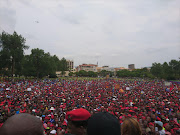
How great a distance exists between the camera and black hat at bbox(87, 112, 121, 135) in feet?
4.77

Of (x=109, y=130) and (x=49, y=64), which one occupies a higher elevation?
(x=49, y=64)

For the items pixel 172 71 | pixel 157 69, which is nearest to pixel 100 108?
pixel 172 71

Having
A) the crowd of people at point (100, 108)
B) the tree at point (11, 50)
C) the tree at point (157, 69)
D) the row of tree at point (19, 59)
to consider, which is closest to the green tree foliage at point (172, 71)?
the tree at point (157, 69)

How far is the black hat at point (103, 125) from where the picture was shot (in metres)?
1.45

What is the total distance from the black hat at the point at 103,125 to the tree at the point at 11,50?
134ft

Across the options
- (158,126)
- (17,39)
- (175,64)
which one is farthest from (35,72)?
(175,64)

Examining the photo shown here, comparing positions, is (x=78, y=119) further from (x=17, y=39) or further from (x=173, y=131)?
(x=17, y=39)

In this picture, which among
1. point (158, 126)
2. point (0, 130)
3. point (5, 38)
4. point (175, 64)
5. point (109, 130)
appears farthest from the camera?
point (175, 64)

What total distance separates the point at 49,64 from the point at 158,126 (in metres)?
41.3

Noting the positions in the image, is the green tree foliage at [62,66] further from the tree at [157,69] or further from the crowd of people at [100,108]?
the crowd of people at [100,108]

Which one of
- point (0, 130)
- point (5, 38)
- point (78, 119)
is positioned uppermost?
point (5, 38)

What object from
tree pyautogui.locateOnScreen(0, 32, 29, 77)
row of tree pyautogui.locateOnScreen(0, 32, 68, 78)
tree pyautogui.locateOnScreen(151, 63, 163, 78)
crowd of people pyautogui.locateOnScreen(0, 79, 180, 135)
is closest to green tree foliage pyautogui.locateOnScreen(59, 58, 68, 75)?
row of tree pyautogui.locateOnScreen(0, 32, 68, 78)

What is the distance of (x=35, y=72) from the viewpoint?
139 feet

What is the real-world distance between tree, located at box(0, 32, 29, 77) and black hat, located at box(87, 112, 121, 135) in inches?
1611
